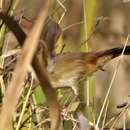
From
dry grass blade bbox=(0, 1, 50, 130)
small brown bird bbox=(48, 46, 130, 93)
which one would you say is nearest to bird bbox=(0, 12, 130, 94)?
small brown bird bbox=(48, 46, 130, 93)

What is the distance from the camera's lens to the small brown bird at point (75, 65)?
1.33m

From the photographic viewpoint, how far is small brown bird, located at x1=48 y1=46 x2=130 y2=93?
1.33m

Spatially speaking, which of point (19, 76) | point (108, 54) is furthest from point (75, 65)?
point (19, 76)

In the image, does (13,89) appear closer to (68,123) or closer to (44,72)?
(44,72)

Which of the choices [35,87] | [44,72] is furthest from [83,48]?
[44,72]

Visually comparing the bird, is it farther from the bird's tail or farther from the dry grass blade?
the dry grass blade

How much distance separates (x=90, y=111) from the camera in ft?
4.76

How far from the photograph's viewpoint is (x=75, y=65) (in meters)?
1.39

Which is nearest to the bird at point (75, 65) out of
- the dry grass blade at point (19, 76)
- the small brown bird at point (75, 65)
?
the small brown bird at point (75, 65)

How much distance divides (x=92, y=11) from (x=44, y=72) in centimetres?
91

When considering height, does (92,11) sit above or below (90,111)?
above

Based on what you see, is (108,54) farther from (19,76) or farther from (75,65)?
(19,76)

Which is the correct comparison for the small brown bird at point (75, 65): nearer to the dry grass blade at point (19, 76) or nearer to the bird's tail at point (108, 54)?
the bird's tail at point (108, 54)

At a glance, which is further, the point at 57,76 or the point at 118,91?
the point at 118,91
